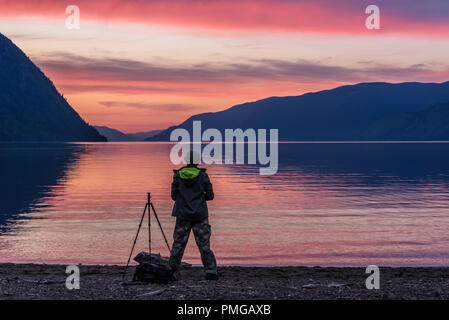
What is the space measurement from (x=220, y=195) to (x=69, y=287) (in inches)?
1207

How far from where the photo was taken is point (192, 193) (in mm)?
12148

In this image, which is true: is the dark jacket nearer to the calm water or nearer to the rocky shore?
the rocky shore

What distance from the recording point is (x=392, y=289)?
444 inches

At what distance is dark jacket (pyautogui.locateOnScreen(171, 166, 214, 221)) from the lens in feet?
39.7

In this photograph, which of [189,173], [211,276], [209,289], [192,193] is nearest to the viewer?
[209,289]

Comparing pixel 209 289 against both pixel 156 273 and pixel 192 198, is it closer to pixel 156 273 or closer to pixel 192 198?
pixel 156 273

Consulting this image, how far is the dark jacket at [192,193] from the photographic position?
12.1 m

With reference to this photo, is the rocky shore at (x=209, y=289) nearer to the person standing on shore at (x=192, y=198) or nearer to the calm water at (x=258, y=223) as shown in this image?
the person standing on shore at (x=192, y=198)

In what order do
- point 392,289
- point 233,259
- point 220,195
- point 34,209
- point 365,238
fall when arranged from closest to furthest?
point 392,289, point 233,259, point 365,238, point 34,209, point 220,195

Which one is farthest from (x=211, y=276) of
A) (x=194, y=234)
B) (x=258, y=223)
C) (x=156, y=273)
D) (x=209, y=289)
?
(x=258, y=223)
